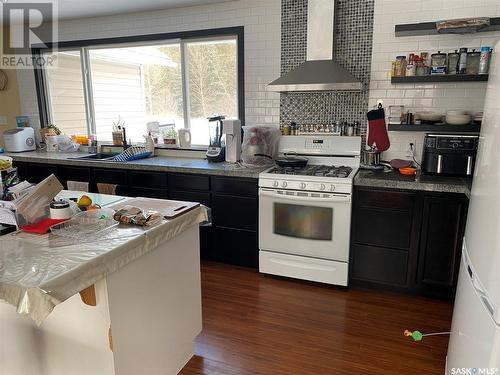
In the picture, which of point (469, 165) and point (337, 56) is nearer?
point (469, 165)

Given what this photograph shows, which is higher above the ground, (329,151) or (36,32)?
(36,32)

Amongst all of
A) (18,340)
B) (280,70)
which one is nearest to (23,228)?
(18,340)

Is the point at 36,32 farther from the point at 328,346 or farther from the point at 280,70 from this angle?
the point at 328,346

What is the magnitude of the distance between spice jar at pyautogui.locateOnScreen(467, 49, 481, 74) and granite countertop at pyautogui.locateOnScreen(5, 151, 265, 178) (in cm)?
187

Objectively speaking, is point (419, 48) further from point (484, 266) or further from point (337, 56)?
point (484, 266)

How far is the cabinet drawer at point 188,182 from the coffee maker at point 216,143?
349 mm

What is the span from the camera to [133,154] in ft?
13.4

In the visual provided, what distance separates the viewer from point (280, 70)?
371 centimetres

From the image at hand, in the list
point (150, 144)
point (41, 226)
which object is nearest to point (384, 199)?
point (41, 226)

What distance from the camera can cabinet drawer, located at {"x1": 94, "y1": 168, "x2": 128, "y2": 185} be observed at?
384cm

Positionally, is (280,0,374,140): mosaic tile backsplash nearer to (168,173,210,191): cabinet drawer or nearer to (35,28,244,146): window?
(35,28,244,146): window

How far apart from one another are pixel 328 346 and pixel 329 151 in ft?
5.98

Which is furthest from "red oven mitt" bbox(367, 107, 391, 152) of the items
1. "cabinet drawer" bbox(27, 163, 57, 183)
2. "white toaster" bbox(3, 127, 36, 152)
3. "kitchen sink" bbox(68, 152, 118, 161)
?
"white toaster" bbox(3, 127, 36, 152)

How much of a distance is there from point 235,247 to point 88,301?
203 cm
